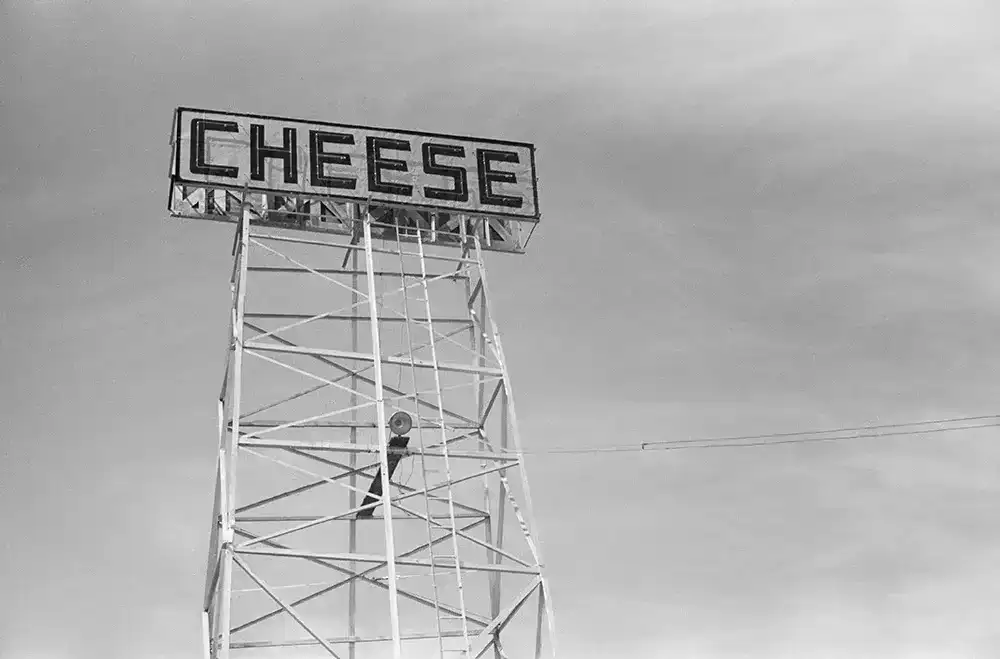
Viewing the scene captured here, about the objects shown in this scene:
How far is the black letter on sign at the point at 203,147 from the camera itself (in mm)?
25766

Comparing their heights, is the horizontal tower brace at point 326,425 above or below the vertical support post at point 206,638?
above

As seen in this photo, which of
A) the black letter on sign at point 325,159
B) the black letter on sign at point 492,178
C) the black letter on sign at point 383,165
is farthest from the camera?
the black letter on sign at point 492,178

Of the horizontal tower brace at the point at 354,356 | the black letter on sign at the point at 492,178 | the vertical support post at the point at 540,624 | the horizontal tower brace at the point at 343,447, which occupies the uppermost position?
the black letter on sign at the point at 492,178

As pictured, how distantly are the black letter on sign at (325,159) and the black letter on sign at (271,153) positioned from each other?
345mm

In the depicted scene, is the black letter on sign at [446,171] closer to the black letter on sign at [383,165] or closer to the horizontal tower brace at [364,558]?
the black letter on sign at [383,165]

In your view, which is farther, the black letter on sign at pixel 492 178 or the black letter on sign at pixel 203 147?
the black letter on sign at pixel 492 178

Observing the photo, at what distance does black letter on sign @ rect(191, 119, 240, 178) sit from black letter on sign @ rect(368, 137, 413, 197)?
2732 millimetres

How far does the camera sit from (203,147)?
2595 centimetres

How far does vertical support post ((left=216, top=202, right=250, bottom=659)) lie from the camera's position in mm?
20719

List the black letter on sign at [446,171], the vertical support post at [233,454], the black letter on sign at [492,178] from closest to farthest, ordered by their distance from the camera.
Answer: the vertical support post at [233,454] → the black letter on sign at [446,171] → the black letter on sign at [492,178]

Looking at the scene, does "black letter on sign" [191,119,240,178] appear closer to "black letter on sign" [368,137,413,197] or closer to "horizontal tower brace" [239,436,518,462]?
"black letter on sign" [368,137,413,197]

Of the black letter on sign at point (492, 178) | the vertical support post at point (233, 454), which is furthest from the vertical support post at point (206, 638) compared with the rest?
the black letter on sign at point (492, 178)

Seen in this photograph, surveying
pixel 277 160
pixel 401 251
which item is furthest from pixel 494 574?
pixel 277 160

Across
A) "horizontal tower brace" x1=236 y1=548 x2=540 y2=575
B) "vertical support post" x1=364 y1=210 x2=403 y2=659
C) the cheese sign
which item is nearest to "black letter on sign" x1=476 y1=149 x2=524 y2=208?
the cheese sign
